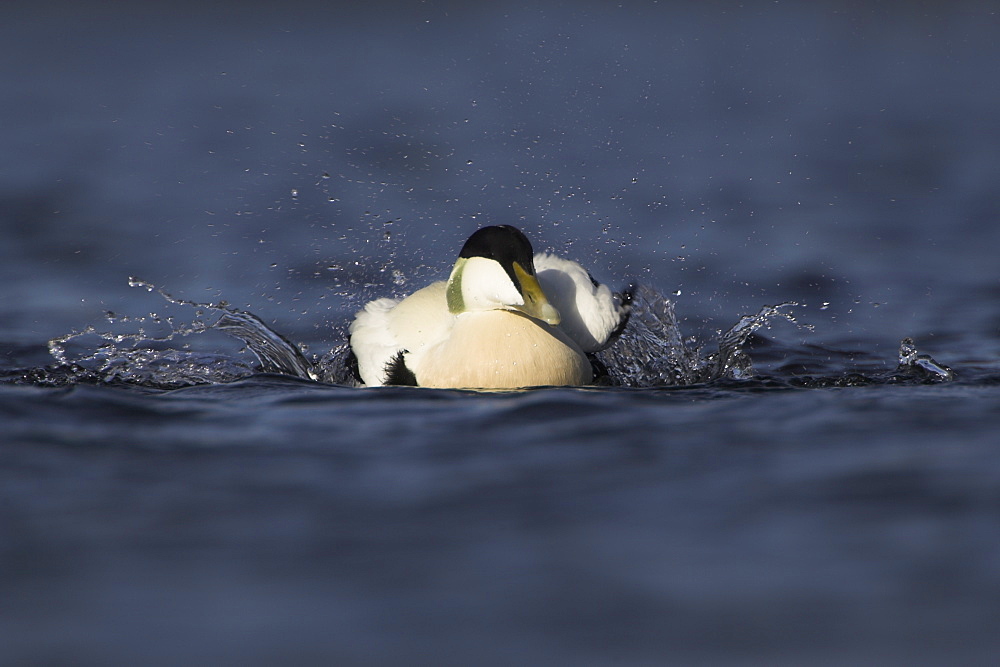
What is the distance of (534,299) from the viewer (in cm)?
488

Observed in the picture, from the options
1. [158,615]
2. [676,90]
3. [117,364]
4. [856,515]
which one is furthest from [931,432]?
[676,90]

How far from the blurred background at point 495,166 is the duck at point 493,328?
1628 millimetres

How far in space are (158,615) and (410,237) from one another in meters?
6.00

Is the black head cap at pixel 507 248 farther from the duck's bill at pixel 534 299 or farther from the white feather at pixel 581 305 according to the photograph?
the white feather at pixel 581 305

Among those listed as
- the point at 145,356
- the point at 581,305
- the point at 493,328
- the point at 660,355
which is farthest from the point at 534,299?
the point at 145,356

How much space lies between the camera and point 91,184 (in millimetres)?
9891

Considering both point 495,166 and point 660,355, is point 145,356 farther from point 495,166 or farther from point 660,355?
point 495,166

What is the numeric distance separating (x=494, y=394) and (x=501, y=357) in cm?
24

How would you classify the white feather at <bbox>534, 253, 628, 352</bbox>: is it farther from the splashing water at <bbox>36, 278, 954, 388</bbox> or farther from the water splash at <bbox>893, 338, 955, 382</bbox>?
the water splash at <bbox>893, 338, 955, 382</bbox>

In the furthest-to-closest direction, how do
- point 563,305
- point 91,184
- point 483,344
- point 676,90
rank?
point 676,90 < point 91,184 < point 563,305 < point 483,344

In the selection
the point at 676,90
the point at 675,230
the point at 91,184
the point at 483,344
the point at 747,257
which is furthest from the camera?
the point at 676,90

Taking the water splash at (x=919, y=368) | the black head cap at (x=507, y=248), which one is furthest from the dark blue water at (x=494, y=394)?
the black head cap at (x=507, y=248)

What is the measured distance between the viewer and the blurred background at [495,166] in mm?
7703

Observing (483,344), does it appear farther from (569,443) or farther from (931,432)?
(931,432)
